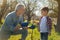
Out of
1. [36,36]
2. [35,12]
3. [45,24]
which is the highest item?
[35,12]

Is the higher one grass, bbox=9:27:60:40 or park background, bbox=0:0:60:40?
park background, bbox=0:0:60:40

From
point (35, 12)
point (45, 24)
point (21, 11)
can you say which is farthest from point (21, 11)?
point (45, 24)

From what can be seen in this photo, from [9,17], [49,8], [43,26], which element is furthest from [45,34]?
[9,17]

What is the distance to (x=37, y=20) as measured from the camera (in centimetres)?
274

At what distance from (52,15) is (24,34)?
1.36ft

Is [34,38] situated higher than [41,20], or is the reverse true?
[41,20]

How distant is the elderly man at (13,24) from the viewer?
2.75 metres

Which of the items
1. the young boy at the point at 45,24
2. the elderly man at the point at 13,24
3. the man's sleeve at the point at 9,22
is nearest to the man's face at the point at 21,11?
the elderly man at the point at 13,24

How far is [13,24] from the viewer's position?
2.77 metres

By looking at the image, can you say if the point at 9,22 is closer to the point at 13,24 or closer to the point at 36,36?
the point at 13,24

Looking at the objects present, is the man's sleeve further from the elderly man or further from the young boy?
the young boy

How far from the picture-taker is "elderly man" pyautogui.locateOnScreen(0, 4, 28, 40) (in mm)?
2746

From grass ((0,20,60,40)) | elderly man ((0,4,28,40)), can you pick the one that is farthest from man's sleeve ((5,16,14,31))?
grass ((0,20,60,40))

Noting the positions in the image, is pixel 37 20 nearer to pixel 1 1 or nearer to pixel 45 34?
pixel 45 34
